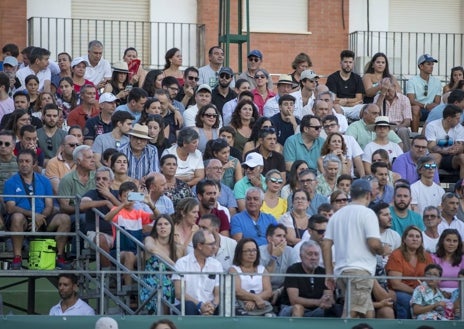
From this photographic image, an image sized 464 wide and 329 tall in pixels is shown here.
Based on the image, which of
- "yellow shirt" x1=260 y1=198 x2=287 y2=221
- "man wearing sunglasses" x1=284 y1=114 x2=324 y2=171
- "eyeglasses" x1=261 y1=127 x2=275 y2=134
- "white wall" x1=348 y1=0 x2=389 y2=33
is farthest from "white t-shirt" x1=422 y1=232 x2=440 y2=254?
"white wall" x1=348 y1=0 x2=389 y2=33

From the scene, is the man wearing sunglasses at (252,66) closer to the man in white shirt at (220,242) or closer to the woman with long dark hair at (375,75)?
the woman with long dark hair at (375,75)

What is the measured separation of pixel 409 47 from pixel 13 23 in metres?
7.90

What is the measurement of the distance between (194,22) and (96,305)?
536 inches

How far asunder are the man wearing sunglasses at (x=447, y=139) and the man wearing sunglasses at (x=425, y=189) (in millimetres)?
1382

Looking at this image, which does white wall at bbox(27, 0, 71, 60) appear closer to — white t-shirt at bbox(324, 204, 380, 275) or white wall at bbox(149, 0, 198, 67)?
white wall at bbox(149, 0, 198, 67)

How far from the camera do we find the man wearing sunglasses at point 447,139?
880 inches

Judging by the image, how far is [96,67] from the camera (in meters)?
24.7

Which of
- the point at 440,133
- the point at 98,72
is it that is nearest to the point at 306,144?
the point at 440,133

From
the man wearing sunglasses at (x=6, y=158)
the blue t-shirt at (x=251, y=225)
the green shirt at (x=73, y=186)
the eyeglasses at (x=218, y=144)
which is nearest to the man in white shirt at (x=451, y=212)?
the blue t-shirt at (x=251, y=225)

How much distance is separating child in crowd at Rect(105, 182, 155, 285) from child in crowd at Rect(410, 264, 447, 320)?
3.06 meters

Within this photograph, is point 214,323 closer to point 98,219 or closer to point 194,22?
point 98,219

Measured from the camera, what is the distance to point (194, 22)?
31.6m

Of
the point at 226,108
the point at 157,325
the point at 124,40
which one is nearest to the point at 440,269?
the point at 157,325

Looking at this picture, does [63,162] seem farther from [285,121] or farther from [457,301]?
[457,301]
